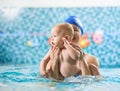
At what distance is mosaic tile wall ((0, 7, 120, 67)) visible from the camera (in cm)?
395

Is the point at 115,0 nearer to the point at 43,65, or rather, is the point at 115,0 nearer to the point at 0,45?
the point at 0,45

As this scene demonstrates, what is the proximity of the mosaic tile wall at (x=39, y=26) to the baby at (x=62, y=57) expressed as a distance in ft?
5.15

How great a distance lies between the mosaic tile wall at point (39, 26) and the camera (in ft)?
13.0

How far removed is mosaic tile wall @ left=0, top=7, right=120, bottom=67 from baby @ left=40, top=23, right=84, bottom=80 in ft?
5.15

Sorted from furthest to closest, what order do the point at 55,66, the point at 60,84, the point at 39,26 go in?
the point at 39,26, the point at 55,66, the point at 60,84

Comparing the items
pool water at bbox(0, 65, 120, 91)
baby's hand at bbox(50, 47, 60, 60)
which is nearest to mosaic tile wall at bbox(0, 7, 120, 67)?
pool water at bbox(0, 65, 120, 91)

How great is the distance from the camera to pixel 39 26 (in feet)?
13.3

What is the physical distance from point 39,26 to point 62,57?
1770mm

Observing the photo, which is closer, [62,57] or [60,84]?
[60,84]

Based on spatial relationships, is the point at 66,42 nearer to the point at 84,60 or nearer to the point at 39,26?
A: the point at 84,60

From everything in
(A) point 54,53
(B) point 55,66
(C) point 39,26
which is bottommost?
(B) point 55,66

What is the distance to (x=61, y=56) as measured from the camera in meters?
2.36

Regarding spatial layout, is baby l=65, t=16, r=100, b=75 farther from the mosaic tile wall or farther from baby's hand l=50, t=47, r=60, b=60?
the mosaic tile wall

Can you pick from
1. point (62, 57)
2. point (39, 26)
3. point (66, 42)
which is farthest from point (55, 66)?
point (39, 26)
